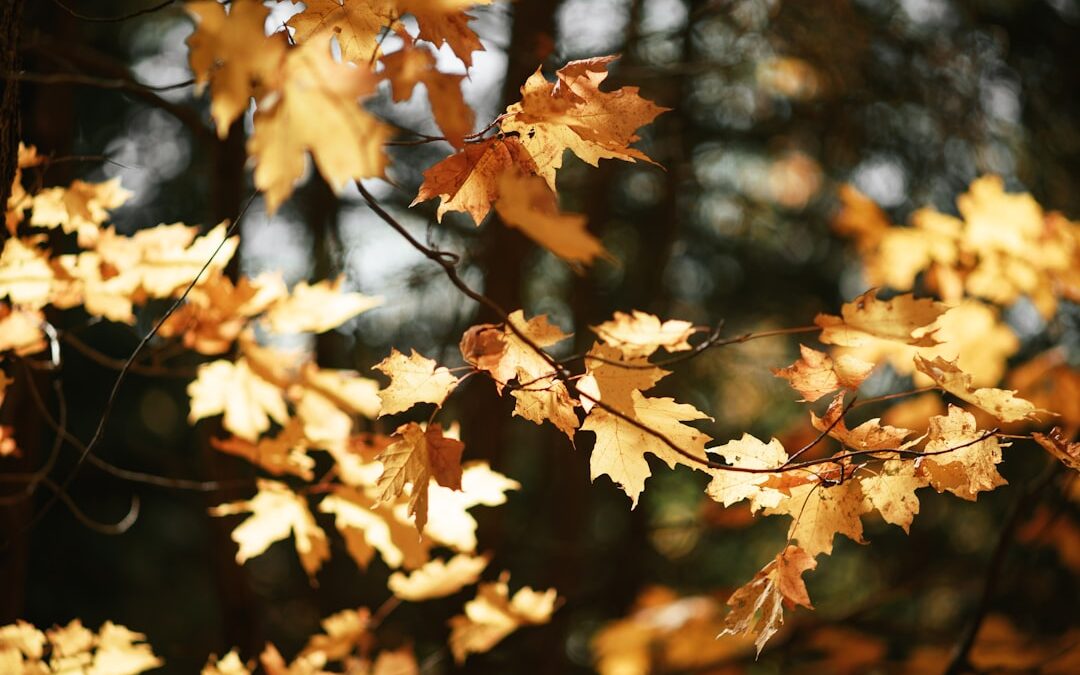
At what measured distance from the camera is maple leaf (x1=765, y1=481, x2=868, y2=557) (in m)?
1.16

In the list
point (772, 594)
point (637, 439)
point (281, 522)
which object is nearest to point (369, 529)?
point (281, 522)

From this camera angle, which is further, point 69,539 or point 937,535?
point 69,539

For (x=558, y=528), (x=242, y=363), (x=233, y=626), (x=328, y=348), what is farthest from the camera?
(x=558, y=528)

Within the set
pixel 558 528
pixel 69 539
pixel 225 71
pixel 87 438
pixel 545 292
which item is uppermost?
pixel 225 71

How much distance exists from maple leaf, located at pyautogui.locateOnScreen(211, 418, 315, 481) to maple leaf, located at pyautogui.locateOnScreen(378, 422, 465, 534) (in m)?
0.47

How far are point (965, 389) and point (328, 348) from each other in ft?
9.20

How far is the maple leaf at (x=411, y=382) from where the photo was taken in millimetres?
1208

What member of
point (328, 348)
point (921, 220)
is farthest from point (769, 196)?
point (328, 348)

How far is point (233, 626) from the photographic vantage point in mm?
2293

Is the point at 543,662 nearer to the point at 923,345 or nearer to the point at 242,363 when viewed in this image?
the point at 242,363

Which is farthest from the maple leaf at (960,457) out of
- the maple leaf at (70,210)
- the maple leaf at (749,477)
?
the maple leaf at (70,210)

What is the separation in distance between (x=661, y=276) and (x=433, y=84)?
271 cm

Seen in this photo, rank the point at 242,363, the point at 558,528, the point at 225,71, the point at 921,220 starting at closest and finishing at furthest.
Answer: the point at 225,71 → the point at 242,363 → the point at 921,220 → the point at 558,528

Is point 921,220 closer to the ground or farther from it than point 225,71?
closer to the ground
